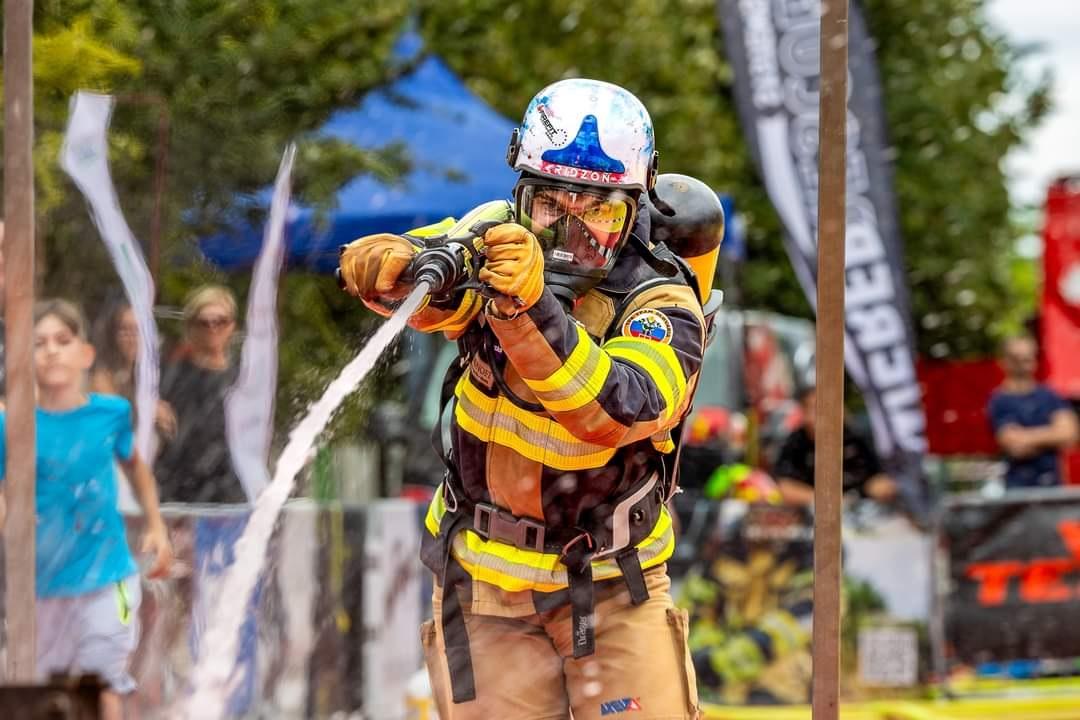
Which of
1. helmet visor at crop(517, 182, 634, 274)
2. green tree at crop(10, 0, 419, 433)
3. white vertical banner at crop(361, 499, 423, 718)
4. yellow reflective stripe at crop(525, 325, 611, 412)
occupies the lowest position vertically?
white vertical banner at crop(361, 499, 423, 718)

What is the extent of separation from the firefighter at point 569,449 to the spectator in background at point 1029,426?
6547 mm

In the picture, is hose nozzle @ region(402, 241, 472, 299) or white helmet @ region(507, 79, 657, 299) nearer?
Result: hose nozzle @ region(402, 241, 472, 299)

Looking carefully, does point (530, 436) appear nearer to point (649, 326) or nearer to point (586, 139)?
point (649, 326)

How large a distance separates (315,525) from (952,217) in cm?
1514

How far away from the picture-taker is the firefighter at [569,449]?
3.75 meters

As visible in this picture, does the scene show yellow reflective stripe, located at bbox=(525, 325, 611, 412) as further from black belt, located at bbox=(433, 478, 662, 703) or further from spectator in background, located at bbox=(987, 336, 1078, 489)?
spectator in background, located at bbox=(987, 336, 1078, 489)

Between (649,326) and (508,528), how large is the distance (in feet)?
1.91

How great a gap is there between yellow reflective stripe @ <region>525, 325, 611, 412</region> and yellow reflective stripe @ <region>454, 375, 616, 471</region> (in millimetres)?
233

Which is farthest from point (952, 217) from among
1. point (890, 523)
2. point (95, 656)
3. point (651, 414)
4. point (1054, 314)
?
point (651, 414)

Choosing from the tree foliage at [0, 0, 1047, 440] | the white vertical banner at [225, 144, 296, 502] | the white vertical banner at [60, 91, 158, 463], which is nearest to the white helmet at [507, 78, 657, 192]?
the tree foliage at [0, 0, 1047, 440]


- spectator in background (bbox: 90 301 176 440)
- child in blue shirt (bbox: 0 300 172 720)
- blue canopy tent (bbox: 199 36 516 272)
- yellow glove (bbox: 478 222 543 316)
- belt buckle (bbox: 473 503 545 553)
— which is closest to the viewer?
yellow glove (bbox: 478 222 543 316)

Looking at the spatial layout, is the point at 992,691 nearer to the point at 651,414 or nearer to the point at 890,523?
the point at 890,523

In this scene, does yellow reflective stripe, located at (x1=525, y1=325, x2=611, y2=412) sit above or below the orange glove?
below

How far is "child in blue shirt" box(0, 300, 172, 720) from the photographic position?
20.2 feet
